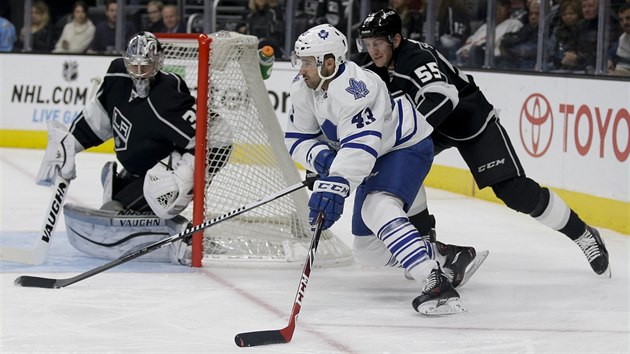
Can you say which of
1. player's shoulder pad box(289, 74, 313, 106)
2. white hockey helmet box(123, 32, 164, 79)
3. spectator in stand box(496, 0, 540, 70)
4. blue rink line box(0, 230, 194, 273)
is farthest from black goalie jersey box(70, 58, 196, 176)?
spectator in stand box(496, 0, 540, 70)

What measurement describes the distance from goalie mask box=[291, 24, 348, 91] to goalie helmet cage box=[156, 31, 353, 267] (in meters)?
0.82

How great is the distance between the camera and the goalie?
4.40 m

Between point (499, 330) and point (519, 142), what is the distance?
2.88 m

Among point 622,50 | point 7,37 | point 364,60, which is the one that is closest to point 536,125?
point 622,50

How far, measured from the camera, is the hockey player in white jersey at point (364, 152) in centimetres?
356

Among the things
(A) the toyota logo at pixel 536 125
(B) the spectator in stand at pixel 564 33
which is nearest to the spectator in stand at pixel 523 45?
(B) the spectator in stand at pixel 564 33

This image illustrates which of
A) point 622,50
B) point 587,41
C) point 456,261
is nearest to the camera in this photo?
point 456,261

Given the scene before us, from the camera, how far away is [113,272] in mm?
4246

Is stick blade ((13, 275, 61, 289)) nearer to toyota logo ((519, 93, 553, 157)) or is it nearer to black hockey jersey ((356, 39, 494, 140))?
black hockey jersey ((356, 39, 494, 140))

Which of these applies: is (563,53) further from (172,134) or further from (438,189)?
(172,134)

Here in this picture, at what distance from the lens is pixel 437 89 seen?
4102mm

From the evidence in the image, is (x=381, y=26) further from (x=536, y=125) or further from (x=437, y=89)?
(x=536, y=125)

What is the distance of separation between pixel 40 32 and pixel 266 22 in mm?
1694

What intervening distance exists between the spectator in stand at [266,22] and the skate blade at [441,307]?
4643 mm
